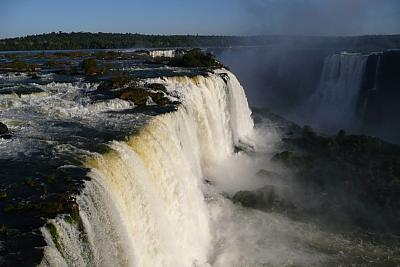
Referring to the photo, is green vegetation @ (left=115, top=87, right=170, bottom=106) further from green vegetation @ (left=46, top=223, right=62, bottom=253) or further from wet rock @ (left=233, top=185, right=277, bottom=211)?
green vegetation @ (left=46, top=223, right=62, bottom=253)

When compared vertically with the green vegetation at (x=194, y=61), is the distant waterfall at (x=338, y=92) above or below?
below

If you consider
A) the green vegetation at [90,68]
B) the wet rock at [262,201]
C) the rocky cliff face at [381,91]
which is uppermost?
the green vegetation at [90,68]

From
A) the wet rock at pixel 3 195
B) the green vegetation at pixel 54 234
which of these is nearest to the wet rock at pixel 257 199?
the wet rock at pixel 3 195

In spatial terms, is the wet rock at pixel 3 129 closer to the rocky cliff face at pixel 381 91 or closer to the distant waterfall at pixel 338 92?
the distant waterfall at pixel 338 92

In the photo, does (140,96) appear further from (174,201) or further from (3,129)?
(3,129)

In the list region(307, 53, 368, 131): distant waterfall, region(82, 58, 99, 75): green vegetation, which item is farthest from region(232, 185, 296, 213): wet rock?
region(307, 53, 368, 131): distant waterfall

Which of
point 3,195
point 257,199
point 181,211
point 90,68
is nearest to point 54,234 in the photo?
point 3,195
